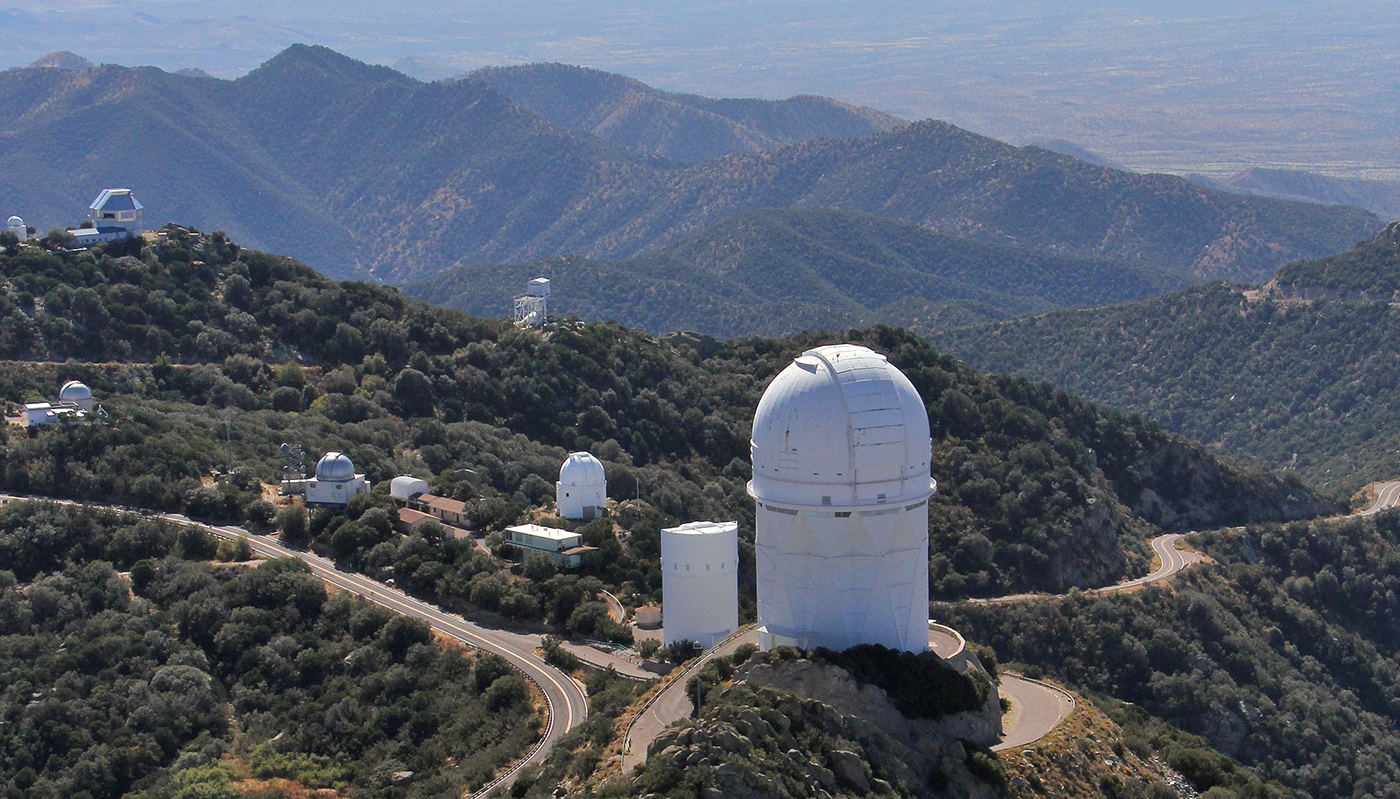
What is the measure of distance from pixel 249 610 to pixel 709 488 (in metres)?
31.7

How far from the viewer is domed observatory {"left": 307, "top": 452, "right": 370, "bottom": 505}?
6256 centimetres

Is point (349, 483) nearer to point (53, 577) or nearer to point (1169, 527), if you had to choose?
point (53, 577)

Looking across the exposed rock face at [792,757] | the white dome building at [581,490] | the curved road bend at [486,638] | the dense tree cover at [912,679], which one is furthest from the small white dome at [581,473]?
A: the exposed rock face at [792,757]

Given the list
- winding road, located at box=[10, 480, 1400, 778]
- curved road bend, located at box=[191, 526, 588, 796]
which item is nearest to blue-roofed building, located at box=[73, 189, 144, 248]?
winding road, located at box=[10, 480, 1400, 778]

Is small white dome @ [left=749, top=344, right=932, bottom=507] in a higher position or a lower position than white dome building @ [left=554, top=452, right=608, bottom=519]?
higher

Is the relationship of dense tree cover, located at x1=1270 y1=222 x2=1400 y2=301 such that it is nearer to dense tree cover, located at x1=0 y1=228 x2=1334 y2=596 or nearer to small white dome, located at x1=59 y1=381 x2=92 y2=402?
dense tree cover, located at x1=0 y1=228 x2=1334 y2=596

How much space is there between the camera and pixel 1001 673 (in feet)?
144

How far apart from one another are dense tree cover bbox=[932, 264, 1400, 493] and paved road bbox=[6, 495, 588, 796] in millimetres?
79575

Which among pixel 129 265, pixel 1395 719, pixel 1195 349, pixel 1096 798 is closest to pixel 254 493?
pixel 129 265

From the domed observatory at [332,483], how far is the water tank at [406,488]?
1.81 meters

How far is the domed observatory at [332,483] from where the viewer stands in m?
62.6

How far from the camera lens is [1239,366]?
463 ft

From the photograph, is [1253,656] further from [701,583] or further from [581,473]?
[701,583]

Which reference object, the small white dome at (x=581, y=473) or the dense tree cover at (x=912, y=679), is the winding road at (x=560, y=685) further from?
the small white dome at (x=581, y=473)
